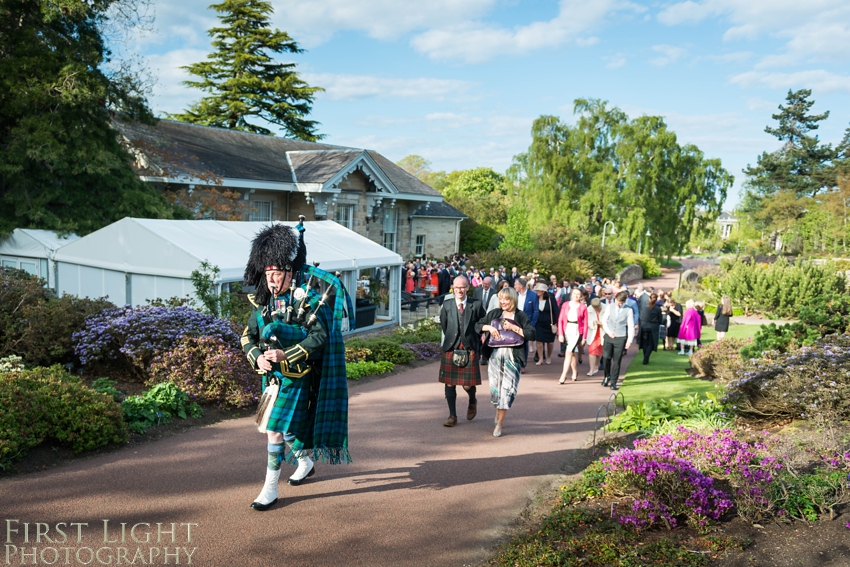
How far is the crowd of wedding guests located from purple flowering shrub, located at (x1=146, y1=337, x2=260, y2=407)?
2.75 m

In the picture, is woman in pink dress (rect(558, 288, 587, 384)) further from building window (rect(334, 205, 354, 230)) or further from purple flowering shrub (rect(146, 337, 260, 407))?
building window (rect(334, 205, 354, 230))

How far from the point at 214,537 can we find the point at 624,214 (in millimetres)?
37576

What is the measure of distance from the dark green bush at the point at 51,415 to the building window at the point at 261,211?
688 inches

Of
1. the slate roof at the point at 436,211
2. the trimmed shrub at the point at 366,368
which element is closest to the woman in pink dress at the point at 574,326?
the trimmed shrub at the point at 366,368

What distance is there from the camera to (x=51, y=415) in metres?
6.30

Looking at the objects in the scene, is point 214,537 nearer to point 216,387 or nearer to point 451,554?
→ point 451,554

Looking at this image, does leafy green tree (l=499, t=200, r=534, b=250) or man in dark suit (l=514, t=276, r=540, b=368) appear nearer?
man in dark suit (l=514, t=276, r=540, b=368)

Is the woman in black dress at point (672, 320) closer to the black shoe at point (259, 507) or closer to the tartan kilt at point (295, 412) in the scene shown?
the tartan kilt at point (295, 412)

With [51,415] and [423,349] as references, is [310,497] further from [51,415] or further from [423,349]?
[423,349]

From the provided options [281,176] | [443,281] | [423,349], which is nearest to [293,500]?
[423,349]

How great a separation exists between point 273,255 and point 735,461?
438cm

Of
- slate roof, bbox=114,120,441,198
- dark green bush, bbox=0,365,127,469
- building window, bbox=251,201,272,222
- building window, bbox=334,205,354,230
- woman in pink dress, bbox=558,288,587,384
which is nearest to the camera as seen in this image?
dark green bush, bbox=0,365,127,469

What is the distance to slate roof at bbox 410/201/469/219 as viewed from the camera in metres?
33.3

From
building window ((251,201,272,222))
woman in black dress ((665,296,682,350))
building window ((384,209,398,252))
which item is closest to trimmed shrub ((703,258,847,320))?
woman in black dress ((665,296,682,350))
